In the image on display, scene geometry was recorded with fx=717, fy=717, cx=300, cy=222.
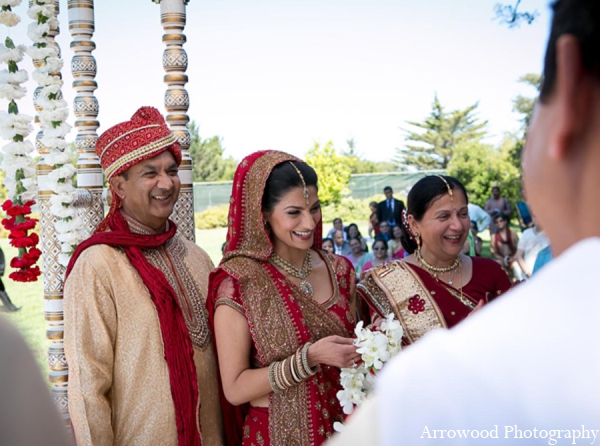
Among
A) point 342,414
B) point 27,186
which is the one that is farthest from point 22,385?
point 27,186

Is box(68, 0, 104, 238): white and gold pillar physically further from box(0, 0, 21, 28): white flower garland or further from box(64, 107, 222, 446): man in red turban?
box(64, 107, 222, 446): man in red turban

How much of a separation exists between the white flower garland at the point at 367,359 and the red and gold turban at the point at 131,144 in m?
1.15

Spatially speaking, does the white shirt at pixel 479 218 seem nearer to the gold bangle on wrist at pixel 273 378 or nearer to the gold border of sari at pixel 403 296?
the gold border of sari at pixel 403 296

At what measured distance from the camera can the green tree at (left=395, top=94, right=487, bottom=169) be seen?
37812mm

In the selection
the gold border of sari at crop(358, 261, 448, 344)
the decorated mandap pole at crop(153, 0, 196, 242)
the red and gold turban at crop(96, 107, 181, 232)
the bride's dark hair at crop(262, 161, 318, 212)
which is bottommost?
the gold border of sari at crop(358, 261, 448, 344)

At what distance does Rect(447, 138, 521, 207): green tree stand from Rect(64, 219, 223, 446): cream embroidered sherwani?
20.9 metres

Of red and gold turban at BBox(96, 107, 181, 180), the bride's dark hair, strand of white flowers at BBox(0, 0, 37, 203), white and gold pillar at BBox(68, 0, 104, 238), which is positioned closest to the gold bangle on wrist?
the bride's dark hair

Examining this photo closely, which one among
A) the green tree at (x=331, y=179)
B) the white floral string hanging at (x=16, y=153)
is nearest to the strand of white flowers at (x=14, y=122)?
the white floral string hanging at (x=16, y=153)

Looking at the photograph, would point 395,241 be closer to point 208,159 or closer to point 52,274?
point 52,274

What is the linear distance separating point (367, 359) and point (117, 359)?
99cm

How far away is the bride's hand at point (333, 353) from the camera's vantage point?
2.60 meters

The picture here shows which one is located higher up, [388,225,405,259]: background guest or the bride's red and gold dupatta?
the bride's red and gold dupatta

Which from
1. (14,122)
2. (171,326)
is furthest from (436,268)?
(14,122)

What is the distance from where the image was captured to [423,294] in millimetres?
3137
